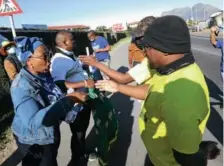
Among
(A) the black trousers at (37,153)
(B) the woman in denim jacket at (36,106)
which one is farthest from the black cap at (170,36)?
(A) the black trousers at (37,153)

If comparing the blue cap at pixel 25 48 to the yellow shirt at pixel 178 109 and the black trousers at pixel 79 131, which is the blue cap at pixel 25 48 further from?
the black trousers at pixel 79 131

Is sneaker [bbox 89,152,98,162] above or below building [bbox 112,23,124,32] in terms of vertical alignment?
above

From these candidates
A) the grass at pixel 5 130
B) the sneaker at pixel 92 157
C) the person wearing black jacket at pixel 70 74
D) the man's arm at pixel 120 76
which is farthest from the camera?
the grass at pixel 5 130

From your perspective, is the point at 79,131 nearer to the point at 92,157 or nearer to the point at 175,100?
the point at 92,157

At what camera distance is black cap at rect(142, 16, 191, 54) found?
1.83 metres

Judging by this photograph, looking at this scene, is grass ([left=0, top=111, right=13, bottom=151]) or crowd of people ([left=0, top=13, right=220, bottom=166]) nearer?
crowd of people ([left=0, top=13, right=220, bottom=166])

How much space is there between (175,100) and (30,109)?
1411 mm

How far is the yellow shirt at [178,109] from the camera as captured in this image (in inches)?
67.5

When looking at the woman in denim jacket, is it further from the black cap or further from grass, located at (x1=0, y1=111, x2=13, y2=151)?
grass, located at (x1=0, y1=111, x2=13, y2=151)

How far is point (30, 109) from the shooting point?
8.80ft

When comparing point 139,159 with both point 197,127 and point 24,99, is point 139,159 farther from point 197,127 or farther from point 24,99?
point 197,127

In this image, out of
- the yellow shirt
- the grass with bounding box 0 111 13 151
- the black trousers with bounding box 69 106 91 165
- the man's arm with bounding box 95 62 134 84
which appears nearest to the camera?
the yellow shirt

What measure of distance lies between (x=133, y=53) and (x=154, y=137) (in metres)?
4.94

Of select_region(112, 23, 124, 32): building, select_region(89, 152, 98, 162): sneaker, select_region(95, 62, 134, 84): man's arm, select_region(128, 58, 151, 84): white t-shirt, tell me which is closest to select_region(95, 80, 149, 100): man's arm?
select_region(128, 58, 151, 84): white t-shirt
